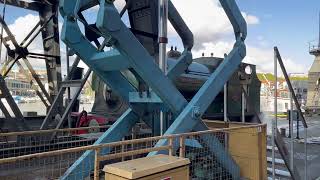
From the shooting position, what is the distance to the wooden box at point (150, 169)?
10.1 feet

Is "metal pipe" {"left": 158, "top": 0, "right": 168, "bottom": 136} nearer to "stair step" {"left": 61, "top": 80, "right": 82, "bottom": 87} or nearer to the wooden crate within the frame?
the wooden crate

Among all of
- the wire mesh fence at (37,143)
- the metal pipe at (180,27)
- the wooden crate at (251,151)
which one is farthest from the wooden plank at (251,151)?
the wire mesh fence at (37,143)

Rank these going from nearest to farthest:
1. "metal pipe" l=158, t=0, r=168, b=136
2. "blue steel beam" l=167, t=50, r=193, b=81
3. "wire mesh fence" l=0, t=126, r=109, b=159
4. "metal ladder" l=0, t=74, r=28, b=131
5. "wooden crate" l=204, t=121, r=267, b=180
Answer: "metal pipe" l=158, t=0, r=168, b=136, "wooden crate" l=204, t=121, r=267, b=180, "blue steel beam" l=167, t=50, r=193, b=81, "wire mesh fence" l=0, t=126, r=109, b=159, "metal ladder" l=0, t=74, r=28, b=131

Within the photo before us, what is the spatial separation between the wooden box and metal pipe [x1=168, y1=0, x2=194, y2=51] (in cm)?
252

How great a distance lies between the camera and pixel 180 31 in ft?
18.5

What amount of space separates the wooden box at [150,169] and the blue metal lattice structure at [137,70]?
24.7 inches

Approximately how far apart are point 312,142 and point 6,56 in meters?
9.96


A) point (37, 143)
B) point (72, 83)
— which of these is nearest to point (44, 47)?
point (72, 83)

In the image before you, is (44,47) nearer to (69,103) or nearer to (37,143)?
(69,103)

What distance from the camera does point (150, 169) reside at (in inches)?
125

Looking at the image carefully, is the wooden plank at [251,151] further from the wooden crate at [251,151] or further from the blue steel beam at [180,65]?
the blue steel beam at [180,65]

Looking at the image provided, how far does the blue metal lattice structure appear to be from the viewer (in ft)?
12.9

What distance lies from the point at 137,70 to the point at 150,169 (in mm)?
1365

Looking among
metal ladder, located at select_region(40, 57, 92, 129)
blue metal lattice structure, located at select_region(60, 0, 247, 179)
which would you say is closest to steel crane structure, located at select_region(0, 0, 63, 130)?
metal ladder, located at select_region(40, 57, 92, 129)
